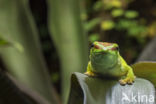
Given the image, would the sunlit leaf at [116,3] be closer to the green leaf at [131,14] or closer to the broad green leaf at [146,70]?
the green leaf at [131,14]

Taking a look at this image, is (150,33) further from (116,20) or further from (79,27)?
(79,27)

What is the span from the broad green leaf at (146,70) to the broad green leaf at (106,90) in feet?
0.07

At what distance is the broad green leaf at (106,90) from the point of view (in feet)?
1.26

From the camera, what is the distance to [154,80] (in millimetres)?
434

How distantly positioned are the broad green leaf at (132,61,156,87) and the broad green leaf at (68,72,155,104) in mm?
22

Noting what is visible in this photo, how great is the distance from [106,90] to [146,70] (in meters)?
0.06

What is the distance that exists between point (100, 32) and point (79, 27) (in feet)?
3.85

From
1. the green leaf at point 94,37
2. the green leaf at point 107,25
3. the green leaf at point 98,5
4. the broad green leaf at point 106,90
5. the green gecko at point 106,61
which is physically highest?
the green gecko at point 106,61

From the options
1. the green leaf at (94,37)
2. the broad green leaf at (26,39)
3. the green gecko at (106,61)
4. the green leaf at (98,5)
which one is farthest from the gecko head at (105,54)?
the green leaf at (98,5)

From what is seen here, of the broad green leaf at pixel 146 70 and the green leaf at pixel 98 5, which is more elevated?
the broad green leaf at pixel 146 70

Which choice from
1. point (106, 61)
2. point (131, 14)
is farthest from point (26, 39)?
point (131, 14)

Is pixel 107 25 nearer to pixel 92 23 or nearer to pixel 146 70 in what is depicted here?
pixel 92 23

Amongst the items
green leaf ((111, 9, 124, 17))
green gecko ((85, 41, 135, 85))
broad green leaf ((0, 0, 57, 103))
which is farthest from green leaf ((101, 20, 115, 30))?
green gecko ((85, 41, 135, 85))

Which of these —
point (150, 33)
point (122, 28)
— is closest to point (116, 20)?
point (122, 28)
